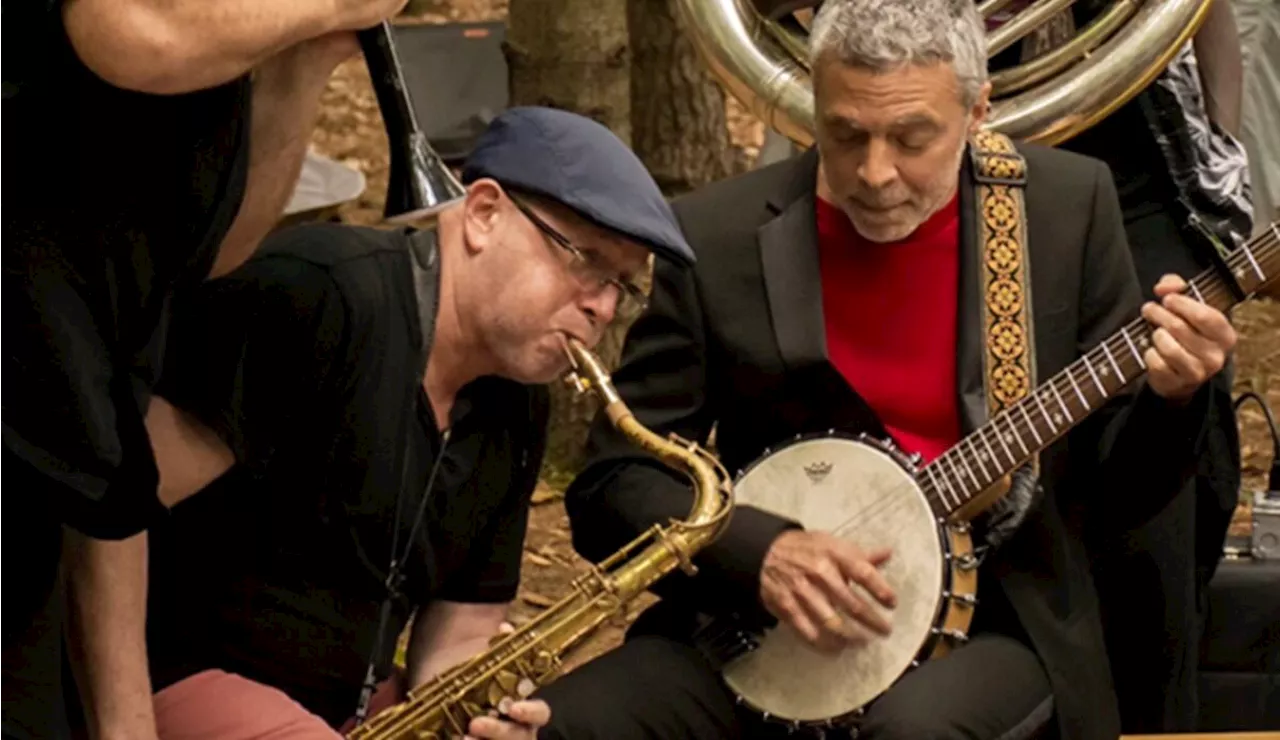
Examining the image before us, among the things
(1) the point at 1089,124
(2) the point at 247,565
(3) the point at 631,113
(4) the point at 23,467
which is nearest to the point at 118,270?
(4) the point at 23,467

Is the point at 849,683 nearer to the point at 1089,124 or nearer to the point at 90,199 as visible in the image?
the point at 1089,124

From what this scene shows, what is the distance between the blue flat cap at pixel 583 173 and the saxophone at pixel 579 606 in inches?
5.9

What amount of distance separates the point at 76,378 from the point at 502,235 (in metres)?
0.71

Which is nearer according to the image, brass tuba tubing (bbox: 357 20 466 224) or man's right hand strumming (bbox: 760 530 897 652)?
brass tuba tubing (bbox: 357 20 466 224)

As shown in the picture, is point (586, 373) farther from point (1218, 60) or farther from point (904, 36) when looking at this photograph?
point (1218, 60)

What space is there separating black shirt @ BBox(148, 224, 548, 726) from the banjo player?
341 mm

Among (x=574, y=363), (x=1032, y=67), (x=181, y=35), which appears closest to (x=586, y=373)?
(x=574, y=363)

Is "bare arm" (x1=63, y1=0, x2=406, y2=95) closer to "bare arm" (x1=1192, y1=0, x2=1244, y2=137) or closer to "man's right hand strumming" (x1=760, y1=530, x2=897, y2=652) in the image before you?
"man's right hand strumming" (x1=760, y1=530, x2=897, y2=652)

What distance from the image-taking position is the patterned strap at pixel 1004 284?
2.44 metres

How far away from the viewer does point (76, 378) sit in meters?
1.52

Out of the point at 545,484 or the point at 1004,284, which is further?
the point at 545,484

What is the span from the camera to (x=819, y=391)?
2.47m

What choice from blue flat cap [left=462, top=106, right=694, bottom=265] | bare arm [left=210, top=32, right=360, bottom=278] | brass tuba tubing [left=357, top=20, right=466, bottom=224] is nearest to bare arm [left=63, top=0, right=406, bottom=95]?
bare arm [left=210, top=32, right=360, bottom=278]

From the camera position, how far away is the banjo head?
7.77 feet
